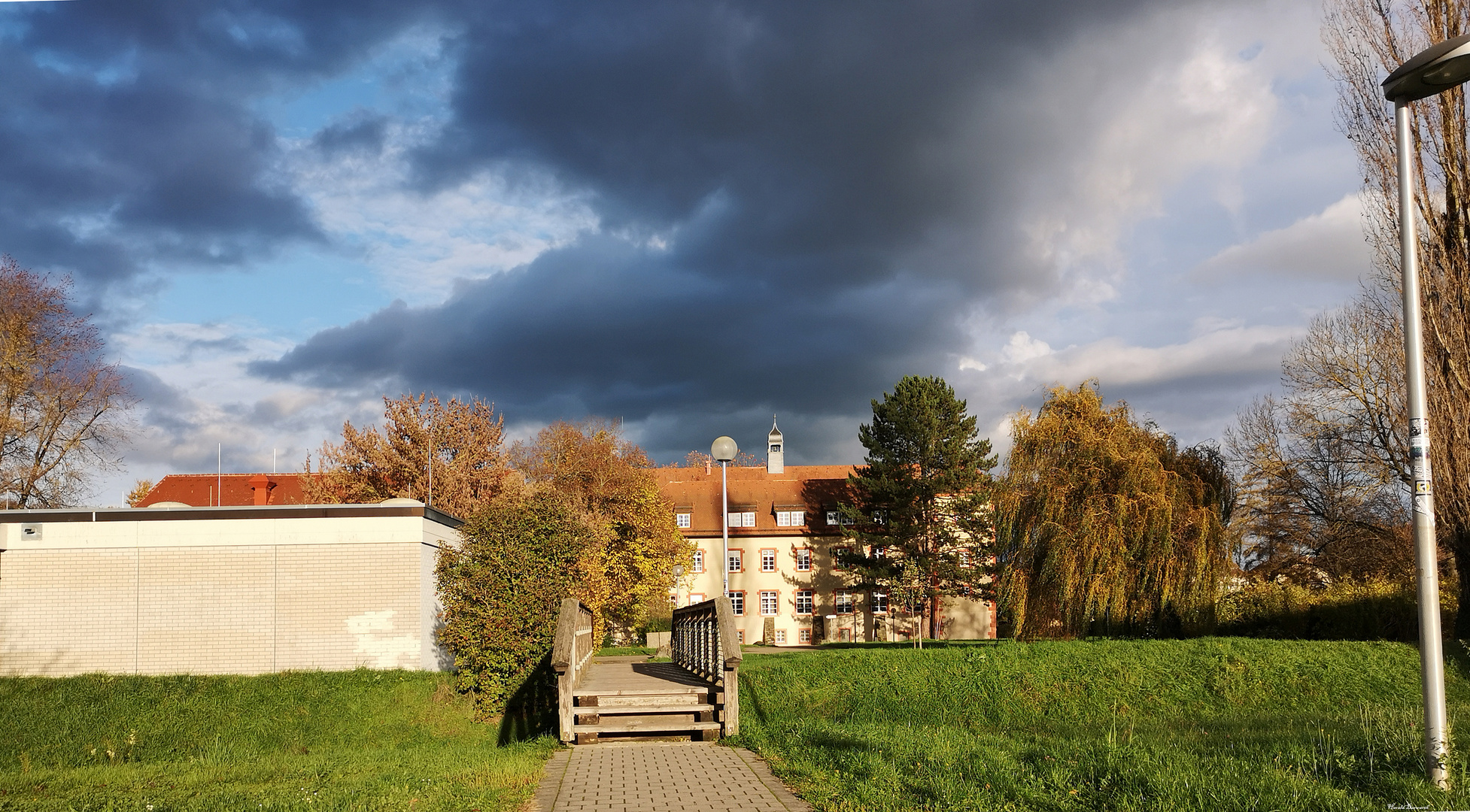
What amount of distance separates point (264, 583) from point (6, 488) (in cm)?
1913

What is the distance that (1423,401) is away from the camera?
6.94 metres

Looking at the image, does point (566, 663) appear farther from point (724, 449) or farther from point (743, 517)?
point (743, 517)

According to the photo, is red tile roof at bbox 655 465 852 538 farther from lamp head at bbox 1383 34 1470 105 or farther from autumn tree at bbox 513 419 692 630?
lamp head at bbox 1383 34 1470 105

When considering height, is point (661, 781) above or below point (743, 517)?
below

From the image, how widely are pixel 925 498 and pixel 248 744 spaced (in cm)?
3327

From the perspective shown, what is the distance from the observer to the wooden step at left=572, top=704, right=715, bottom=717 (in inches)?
441

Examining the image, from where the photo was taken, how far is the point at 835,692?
2008 centimetres

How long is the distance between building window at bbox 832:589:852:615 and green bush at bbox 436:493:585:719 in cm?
3290

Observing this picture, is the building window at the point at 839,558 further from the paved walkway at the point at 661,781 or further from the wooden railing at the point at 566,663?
the paved walkway at the point at 661,781

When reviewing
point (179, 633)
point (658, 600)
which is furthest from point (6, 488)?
point (658, 600)

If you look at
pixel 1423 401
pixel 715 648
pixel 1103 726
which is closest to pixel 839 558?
pixel 1103 726

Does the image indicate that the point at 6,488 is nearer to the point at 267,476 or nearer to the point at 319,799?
the point at 267,476

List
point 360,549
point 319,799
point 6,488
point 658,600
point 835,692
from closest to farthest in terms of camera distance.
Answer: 1. point 319,799
2. point 360,549
3. point 835,692
4. point 6,488
5. point 658,600

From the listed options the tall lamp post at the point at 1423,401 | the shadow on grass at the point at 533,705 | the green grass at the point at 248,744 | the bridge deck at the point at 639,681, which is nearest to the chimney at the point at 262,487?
the green grass at the point at 248,744
